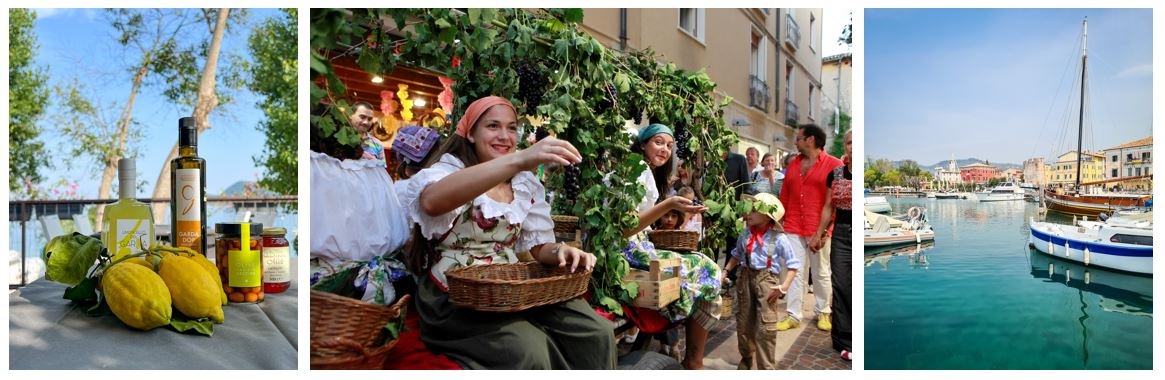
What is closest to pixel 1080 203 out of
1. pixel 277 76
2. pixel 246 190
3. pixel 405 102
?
pixel 405 102

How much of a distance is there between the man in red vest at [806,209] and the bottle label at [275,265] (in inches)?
69.9

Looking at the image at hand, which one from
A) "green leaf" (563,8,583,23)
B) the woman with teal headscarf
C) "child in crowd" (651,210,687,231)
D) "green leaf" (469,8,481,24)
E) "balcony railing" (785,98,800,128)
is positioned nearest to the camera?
"green leaf" (469,8,481,24)

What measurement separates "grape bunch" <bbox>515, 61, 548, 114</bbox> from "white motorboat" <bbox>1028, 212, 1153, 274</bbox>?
1684 mm

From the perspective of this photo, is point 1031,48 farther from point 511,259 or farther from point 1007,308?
point 511,259

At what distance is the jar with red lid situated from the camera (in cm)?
167

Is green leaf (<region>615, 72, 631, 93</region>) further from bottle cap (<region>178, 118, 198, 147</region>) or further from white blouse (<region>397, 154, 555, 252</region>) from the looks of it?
bottle cap (<region>178, 118, 198, 147</region>)

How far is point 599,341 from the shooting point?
6.18 ft

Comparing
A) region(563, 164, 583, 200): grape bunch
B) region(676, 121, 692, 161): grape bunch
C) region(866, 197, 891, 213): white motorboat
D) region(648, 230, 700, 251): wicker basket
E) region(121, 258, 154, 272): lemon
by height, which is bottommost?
region(648, 230, 700, 251): wicker basket

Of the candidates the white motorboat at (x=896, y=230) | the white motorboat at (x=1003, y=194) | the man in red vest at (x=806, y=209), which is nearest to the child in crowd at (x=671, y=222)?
the man in red vest at (x=806, y=209)

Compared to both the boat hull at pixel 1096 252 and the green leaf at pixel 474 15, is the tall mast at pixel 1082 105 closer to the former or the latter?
the boat hull at pixel 1096 252

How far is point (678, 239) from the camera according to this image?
9.34 feet

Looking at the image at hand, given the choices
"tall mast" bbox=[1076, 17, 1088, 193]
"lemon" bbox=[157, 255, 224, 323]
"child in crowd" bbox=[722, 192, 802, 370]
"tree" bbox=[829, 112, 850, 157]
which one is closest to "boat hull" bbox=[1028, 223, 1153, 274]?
"tall mast" bbox=[1076, 17, 1088, 193]

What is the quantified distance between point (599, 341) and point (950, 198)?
4.34ft
